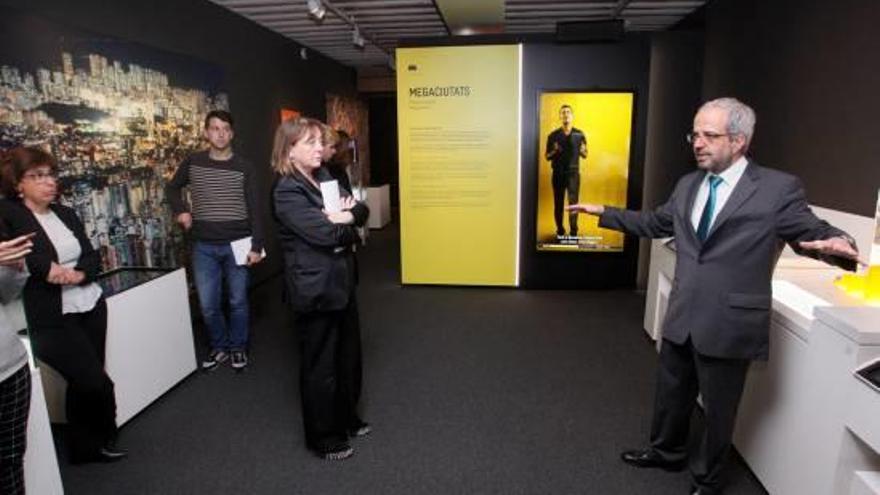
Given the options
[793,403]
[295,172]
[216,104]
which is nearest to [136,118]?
[216,104]

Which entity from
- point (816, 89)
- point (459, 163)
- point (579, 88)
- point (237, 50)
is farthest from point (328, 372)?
point (237, 50)

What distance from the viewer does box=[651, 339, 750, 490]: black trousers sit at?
6.81ft

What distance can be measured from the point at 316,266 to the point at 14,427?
3.86ft

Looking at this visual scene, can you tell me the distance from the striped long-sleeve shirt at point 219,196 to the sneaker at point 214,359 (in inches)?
32.8

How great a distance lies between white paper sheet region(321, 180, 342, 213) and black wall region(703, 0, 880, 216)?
9.11 ft

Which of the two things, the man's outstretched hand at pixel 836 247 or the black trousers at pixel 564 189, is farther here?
the black trousers at pixel 564 189

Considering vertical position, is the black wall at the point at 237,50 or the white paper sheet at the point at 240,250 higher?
the black wall at the point at 237,50

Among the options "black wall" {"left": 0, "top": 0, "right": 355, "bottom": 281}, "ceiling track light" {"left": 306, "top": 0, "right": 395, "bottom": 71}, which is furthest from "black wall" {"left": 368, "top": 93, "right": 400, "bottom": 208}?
"ceiling track light" {"left": 306, "top": 0, "right": 395, "bottom": 71}

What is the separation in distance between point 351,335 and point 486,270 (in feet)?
9.94

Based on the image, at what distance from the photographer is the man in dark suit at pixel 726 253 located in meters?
1.90

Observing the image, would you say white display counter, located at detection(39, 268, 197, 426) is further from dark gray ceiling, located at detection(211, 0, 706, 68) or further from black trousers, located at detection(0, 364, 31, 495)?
dark gray ceiling, located at detection(211, 0, 706, 68)

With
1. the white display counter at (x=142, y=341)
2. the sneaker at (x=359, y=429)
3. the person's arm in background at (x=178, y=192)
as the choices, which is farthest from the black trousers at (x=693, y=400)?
the person's arm in background at (x=178, y=192)

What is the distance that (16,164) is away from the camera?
2.22 m

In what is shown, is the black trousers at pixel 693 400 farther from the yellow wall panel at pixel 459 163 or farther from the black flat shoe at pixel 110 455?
the yellow wall panel at pixel 459 163
